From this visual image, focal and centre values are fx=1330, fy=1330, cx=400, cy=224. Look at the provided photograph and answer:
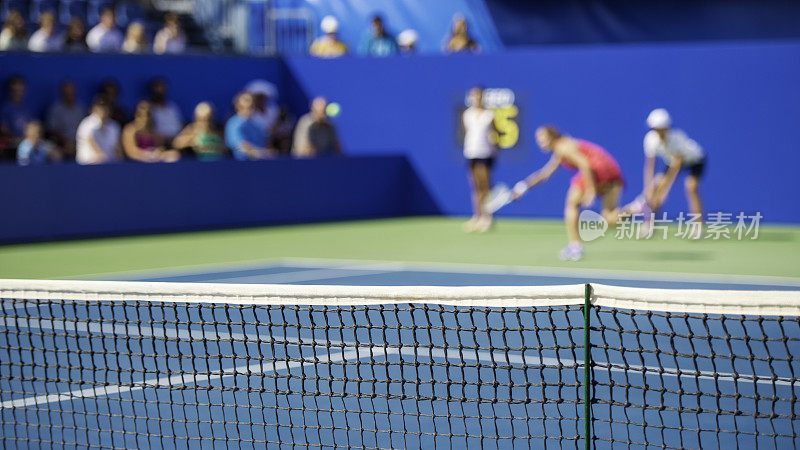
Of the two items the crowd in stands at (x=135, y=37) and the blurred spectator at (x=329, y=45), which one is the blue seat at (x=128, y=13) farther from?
the blurred spectator at (x=329, y=45)

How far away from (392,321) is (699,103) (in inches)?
387

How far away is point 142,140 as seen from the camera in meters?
17.5

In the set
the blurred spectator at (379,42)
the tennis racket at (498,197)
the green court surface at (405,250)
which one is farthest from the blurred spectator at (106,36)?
the tennis racket at (498,197)

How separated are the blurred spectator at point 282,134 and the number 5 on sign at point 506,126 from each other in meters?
3.19

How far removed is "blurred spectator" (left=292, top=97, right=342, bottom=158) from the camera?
1897 cm

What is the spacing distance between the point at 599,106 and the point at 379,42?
4192 millimetres

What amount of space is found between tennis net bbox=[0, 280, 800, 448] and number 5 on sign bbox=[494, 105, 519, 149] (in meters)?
10.4

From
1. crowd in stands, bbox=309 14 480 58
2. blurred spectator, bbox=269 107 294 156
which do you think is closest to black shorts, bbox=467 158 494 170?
crowd in stands, bbox=309 14 480 58

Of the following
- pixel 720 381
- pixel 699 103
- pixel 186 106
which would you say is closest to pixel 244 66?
pixel 186 106

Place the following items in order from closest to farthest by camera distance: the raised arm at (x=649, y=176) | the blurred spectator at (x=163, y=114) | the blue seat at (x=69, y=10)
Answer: the raised arm at (x=649, y=176) → the blurred spectator at (x=163, y=114) → the blue seat at (x=69, y=10)

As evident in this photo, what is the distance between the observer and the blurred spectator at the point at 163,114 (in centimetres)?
1839

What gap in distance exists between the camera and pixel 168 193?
17.1m

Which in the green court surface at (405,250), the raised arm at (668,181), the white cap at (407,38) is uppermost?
the white cap at (407,38)

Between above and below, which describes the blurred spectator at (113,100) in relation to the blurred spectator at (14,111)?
above
